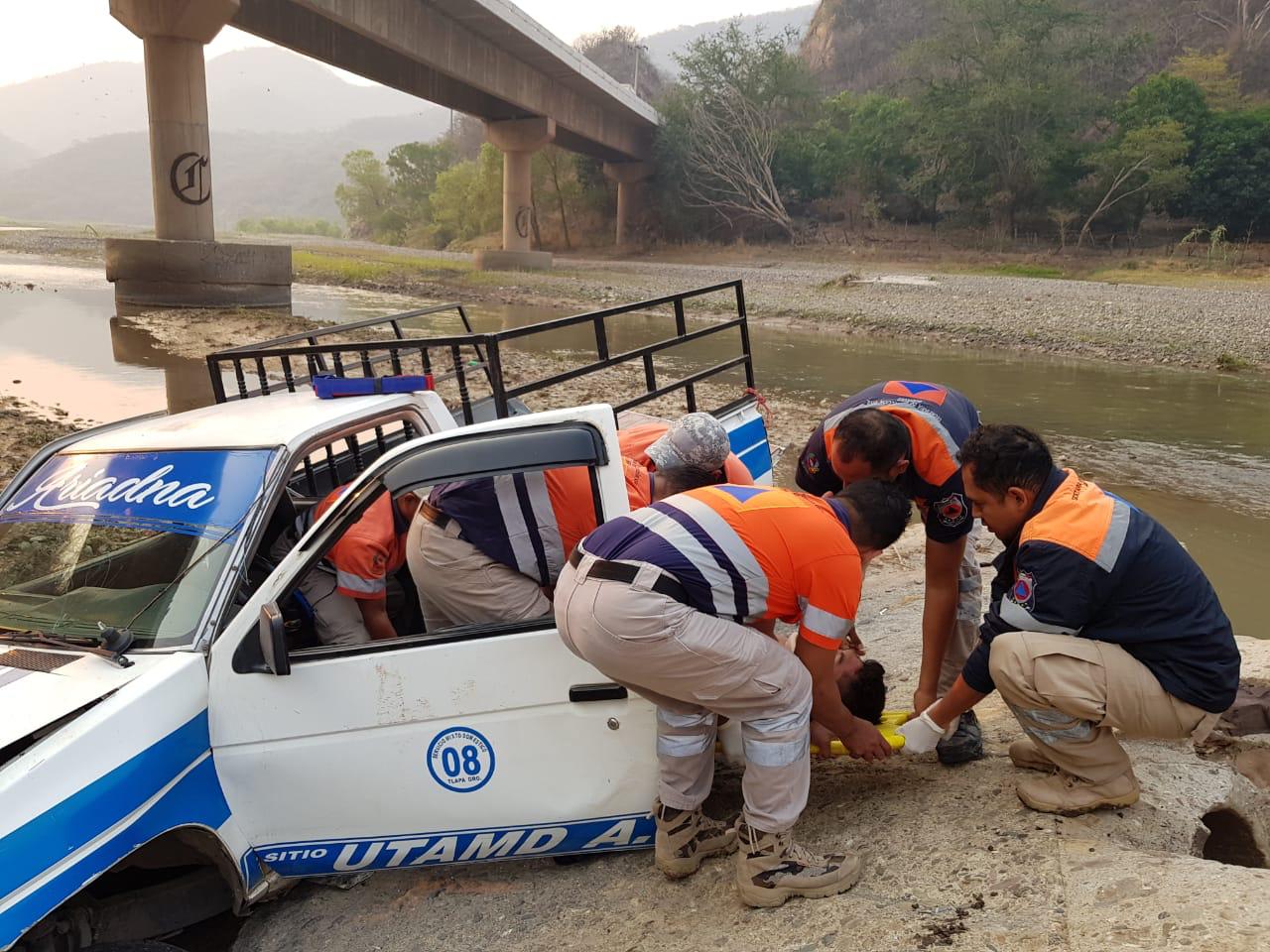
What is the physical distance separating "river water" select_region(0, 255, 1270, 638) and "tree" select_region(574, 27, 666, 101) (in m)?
70.1

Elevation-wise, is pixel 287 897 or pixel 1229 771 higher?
pixel 1229 771

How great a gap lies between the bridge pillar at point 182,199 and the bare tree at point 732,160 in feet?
110

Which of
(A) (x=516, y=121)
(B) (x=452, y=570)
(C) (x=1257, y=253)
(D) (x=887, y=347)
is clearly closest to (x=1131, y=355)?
(D) (x=887, y=347)

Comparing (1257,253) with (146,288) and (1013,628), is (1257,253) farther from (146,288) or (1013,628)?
(1013,628)

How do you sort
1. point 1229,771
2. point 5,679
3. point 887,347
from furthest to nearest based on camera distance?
point 887,347 < point 1229,771 < point 5,679

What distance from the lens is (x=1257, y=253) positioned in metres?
37.2

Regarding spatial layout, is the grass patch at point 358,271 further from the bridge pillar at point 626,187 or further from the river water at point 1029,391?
the bridge pillar at point 626,187

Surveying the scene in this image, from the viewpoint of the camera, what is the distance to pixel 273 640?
9.03ft

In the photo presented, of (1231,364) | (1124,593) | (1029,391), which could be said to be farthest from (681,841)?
(1231,364)

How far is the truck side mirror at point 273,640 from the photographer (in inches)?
108

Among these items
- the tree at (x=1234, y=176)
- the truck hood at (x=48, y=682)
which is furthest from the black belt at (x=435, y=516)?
the tree at (x=1234, y=176)

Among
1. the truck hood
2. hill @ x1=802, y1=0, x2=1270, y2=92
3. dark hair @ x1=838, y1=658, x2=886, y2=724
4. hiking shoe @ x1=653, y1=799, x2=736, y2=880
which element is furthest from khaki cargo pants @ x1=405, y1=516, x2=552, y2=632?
hill @ x1=802, y1=0, x2=1270, y2=92

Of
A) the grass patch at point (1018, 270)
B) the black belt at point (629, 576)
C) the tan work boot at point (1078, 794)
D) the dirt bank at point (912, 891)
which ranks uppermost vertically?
A: the grass patch at point (1018, 270)

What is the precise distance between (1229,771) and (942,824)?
111 cm
